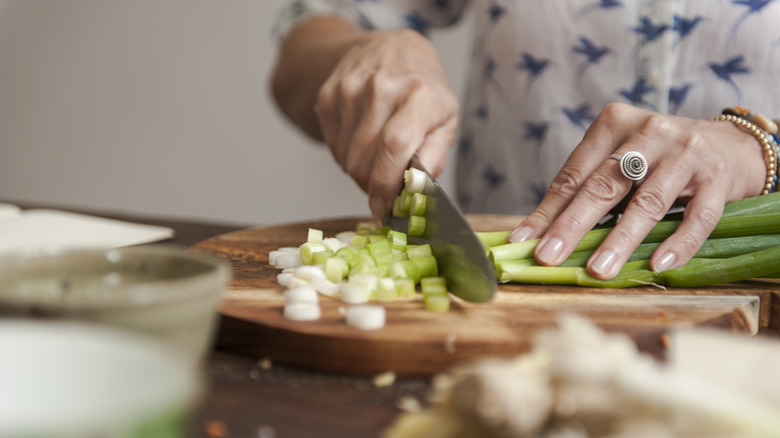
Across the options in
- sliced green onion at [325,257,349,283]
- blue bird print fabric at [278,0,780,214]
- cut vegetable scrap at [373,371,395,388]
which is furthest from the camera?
blue bird print fabric at [278,0,780,214]

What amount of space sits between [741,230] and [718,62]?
78 centimetres

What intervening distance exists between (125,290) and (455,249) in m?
0.82

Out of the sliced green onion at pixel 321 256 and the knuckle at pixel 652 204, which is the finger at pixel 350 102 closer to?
the sliced green onion at pixel 321 256

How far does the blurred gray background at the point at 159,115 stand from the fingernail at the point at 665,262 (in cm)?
313

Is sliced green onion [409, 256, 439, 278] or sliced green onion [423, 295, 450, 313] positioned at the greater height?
sliced green onion [423, 295, 450, 313]

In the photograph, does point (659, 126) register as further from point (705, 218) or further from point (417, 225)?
point (417, 225)

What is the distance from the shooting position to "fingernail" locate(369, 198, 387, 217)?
65.5 inches

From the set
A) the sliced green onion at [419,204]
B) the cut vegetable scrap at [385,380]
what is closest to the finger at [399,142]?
the sliced green onion at [419,204]

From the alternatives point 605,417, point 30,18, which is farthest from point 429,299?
point 30,18

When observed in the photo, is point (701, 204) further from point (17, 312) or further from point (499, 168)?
point (17, 312)

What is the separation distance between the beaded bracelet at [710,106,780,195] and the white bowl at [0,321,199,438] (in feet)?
5.10

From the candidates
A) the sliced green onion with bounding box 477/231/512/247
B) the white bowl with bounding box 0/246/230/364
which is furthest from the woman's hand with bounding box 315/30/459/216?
the white bowl with bounding box 0/246/230/364

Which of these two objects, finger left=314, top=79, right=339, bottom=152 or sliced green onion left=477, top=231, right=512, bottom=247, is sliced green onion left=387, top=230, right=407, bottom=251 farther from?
finger left=314, top=79, right=339, bottom=152

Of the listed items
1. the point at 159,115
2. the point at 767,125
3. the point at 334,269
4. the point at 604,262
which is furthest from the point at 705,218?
the point at 159,115
